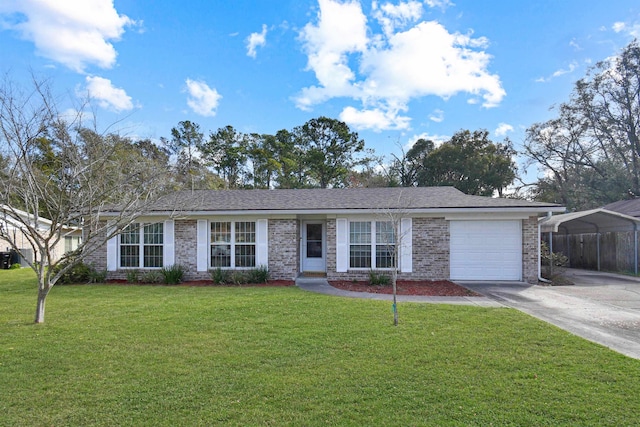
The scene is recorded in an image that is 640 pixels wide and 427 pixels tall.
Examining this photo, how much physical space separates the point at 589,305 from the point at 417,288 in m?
4.30

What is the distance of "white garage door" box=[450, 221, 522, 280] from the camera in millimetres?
12539

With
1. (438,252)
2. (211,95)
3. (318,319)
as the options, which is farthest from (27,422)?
(211,95)

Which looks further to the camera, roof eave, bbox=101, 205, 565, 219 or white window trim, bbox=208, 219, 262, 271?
white window trim, bbox=208, 219, 262, 271

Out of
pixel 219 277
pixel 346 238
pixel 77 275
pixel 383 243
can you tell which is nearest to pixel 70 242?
pixel 77 275

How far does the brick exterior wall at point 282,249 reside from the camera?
13070 mm

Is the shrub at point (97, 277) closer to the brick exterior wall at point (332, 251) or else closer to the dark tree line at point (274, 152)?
the brick exterior wall at point (332, 251)

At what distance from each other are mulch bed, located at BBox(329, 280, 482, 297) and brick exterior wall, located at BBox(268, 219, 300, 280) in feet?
5.64

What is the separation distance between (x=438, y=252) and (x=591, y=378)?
338 inches

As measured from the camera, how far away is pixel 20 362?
4.79 meters

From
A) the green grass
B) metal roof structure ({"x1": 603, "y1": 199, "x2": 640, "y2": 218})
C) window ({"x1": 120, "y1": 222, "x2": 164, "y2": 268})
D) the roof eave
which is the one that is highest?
metal roof structure ({"x1": 603, "y1": 199, "x2": 640, "y2": 218})

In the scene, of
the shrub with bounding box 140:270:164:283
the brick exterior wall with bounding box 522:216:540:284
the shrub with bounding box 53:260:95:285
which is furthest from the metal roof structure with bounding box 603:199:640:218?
the shrub with bounding box 53:260:95:285

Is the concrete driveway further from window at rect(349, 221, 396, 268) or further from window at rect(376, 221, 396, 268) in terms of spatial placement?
window at rect(349, 221, 396, 268)

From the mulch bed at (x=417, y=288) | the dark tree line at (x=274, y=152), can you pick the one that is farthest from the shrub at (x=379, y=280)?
the dark tree line at (x=274, y=152)

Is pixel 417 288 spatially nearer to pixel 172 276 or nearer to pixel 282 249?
pixel 282 249
